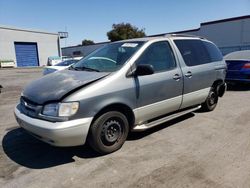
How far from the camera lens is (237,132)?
4441 mm

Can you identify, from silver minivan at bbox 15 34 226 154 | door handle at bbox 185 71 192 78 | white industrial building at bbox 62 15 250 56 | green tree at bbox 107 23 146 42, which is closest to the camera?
silver minivan at bbox 15 34 226 154

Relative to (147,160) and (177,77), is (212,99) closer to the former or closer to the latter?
(177,77)

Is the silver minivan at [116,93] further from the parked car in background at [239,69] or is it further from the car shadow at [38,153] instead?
the parked car in background at [239,69]

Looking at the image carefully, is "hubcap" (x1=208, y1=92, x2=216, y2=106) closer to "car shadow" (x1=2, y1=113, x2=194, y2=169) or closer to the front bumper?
"car shadow" (x1=2, y1=113, x2=194, y2=169)

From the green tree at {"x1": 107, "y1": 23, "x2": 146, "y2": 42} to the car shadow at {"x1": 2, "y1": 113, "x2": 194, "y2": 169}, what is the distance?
147ft

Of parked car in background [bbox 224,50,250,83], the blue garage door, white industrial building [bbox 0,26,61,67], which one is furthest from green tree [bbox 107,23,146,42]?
parked car in background [bbox 224,50,250,83]

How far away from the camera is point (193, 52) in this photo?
198 inches

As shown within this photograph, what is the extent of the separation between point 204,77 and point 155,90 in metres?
1.68

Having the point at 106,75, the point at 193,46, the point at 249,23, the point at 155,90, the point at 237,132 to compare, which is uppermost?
the point at 249,23

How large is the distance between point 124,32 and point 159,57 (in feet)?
148

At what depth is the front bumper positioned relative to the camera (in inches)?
120

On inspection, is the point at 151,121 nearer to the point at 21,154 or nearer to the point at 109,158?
the point at 109,158

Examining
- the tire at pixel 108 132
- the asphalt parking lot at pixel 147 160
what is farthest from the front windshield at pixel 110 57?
the asphalt parking lot at pixel 147 160

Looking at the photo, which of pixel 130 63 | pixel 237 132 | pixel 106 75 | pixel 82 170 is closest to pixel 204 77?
pixel 237 132
